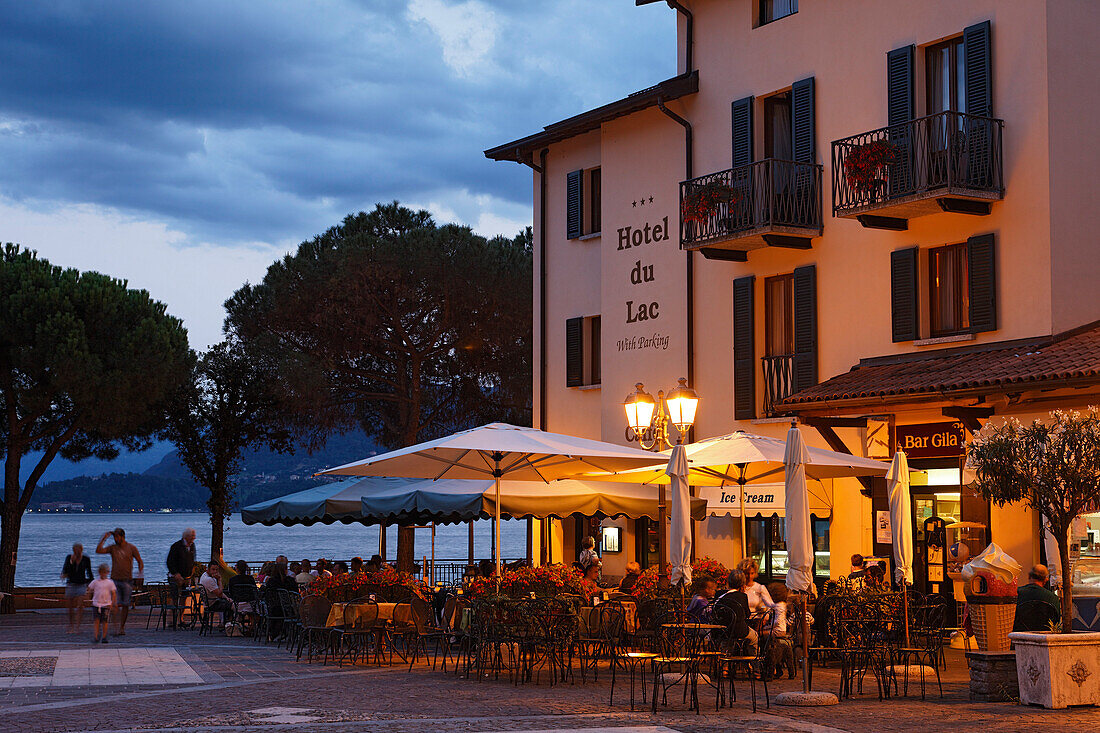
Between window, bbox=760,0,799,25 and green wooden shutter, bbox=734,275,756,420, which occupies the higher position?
window, bbox=760,0,799,25

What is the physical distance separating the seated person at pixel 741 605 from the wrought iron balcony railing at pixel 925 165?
626 centimetres

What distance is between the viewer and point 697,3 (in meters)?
22.3

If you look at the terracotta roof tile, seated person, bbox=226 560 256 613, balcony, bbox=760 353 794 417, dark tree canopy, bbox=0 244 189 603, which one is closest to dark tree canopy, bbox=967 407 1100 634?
the terracotta roof tile

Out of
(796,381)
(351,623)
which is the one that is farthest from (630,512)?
(351,623)

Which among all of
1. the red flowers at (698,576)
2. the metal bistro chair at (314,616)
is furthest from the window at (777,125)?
the metal bistro chair at (314,616)

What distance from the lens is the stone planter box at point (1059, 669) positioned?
36.0 ft

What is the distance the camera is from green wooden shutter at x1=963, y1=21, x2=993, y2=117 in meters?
17.0

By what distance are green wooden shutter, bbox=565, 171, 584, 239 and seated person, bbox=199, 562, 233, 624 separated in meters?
9.04

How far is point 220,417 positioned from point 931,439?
20.4 metres

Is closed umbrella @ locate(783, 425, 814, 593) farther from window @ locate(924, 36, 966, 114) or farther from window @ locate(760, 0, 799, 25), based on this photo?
window @ locate(760, 0, 799, 25)

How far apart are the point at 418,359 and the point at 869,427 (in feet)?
48.3

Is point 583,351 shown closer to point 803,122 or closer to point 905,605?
point 803,122

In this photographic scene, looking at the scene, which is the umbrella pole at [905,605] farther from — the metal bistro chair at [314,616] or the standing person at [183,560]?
the standing person at [183,560]

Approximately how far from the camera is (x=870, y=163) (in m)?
17.5
